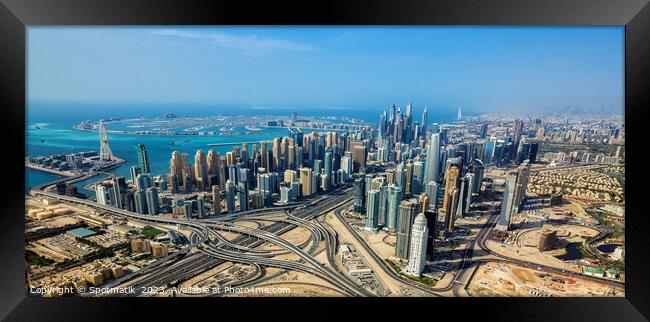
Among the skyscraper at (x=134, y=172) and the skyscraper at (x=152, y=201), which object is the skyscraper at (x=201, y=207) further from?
the skyscraper at (x=134, y=172)

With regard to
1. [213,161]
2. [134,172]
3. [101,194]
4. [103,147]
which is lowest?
[101,194]

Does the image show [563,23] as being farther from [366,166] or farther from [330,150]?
[330,150]

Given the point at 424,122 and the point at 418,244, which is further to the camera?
the point at 424,122

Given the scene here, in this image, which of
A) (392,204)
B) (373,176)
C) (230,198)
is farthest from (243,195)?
(392,204)

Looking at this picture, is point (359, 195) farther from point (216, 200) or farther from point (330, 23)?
point (330, 23)

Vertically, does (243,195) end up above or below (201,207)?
above

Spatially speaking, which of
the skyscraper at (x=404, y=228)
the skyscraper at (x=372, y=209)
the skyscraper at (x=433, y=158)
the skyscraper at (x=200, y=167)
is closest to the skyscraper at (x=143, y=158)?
the skyscraper at (x=200, y=167)

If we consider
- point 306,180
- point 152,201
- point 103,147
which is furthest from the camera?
point 306,180

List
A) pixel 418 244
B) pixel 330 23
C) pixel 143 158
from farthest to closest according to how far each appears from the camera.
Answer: pixel 143 158 < pixel 418 244 < pixel 330 23
